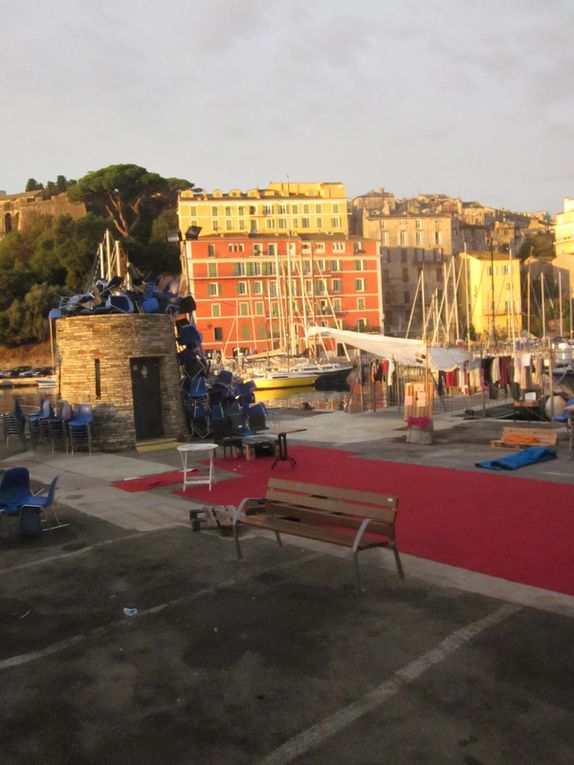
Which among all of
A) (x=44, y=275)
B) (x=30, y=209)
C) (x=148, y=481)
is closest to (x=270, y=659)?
(x=148, y=481)

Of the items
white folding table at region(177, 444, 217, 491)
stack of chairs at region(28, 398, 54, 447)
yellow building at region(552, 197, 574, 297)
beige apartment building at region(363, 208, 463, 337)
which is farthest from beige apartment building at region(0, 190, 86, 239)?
white folding table at region(177, 444, 217, 491)

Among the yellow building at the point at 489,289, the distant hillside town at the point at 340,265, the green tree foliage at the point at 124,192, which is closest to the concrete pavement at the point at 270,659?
the distant hillside town at the point at 340,265

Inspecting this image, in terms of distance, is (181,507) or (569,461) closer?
(181,507)

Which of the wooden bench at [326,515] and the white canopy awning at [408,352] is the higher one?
the white canopy awning at [408,352]

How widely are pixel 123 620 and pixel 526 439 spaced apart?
403 inches

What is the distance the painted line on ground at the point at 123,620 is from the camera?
5121 mm

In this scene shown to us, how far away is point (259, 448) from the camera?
14406mm

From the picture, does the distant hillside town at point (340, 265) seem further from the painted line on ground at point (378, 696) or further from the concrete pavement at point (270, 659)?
the painted line on ground at point (378, 696)

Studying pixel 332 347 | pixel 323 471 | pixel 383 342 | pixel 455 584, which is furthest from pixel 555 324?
pixel 455 584

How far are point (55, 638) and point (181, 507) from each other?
15.4 ft

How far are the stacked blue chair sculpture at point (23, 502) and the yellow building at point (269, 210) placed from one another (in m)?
75.3

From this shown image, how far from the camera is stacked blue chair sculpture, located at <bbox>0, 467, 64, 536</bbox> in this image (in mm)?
8602

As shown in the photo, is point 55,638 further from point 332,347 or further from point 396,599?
point 332,347

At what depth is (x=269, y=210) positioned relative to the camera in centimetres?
8688
